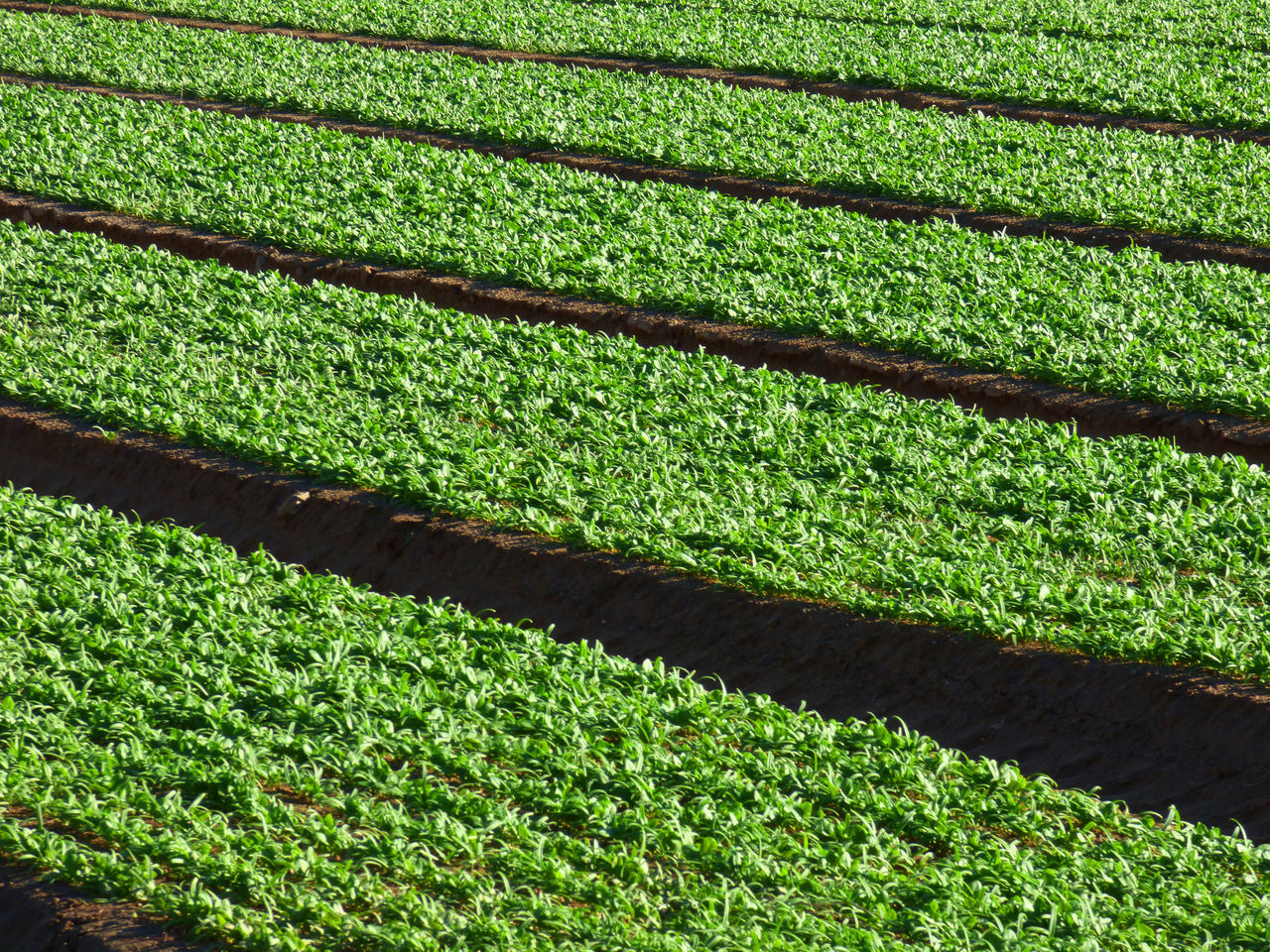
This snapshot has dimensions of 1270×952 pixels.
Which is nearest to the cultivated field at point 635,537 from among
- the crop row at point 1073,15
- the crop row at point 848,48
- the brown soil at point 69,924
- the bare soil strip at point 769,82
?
the brown soil at point 69,924

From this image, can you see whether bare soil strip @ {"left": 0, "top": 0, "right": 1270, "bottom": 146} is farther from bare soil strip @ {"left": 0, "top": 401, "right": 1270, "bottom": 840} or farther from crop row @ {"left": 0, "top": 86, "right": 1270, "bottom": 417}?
bare soil strip @ {"left": 0, "top": 401, "right": 1270, "bottom": 840}

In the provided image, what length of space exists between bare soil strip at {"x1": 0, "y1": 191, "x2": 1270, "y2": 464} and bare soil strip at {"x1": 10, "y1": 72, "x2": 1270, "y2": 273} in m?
2.88

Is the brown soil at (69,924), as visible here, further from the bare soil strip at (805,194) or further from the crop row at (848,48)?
the crop row at (848,48)

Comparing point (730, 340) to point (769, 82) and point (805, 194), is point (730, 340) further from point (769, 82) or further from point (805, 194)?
point (769, 82)

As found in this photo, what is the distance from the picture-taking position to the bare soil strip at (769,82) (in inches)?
546

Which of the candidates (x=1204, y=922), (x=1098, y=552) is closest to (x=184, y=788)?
(x=1204, y=922)

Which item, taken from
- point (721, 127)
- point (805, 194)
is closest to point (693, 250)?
point (805, 194)

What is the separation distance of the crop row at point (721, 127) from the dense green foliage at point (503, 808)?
24.4 ft

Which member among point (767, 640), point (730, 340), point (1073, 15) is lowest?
point (767, 640)

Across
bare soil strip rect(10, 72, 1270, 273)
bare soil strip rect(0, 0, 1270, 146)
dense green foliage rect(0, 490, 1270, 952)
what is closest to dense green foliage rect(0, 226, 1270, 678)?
dense green foliage rect(0, 490, 1270, 952)

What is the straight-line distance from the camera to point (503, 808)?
4117 mm

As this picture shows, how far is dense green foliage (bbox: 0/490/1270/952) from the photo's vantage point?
370 cm

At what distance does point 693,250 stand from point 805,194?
7.16 ft

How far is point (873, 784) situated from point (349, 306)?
5565 mm
